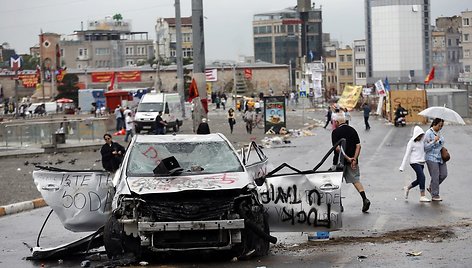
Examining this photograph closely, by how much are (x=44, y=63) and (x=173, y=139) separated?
131376 millimetres

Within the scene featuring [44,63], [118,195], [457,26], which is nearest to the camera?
[118,195]

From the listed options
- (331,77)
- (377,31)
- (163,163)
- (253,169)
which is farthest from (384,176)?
(331,77)

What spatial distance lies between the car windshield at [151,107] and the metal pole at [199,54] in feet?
90.2

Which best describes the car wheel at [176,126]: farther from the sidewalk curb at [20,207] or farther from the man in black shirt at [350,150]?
the man in black shirt at [350,150]

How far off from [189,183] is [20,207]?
912 cm

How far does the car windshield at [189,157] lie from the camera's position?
12477 mm

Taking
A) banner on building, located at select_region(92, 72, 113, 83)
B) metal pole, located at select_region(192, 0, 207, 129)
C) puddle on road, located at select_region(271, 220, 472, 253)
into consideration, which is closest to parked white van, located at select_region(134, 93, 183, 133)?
metal pole, located at select_region(192, 0, 207, 129)

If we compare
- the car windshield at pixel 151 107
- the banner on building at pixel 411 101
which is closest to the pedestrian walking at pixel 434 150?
the car windshield at pixel 151 107

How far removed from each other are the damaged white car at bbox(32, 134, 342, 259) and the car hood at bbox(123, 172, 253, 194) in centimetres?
1

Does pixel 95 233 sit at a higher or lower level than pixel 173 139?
lower

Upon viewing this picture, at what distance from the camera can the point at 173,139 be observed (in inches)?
535

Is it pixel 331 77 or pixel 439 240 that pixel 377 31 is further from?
pixel 439 240

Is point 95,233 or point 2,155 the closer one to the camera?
point 95,233

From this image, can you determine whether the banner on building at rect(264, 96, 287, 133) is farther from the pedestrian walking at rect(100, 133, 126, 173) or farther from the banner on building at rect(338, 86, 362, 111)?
the banner on building at rect(338, 86, 362, 111)
